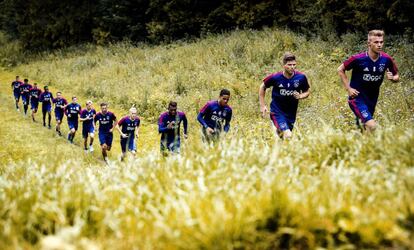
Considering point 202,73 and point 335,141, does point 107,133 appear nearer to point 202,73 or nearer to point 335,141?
point 202,73

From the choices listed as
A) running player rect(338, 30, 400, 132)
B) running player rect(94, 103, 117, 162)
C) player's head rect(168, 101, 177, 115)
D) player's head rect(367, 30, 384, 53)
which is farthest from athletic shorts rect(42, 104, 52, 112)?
player's head rect(367, 30, 384, 53)

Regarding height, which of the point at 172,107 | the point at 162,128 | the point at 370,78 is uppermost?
the point at 370,78

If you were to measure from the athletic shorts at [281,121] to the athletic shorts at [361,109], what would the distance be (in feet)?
4.38

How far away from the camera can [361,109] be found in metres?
7.23

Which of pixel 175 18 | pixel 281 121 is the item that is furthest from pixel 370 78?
pixel 175 18

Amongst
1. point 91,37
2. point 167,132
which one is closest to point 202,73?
point 167,132

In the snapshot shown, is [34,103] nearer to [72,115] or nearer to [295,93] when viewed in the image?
[72,115]

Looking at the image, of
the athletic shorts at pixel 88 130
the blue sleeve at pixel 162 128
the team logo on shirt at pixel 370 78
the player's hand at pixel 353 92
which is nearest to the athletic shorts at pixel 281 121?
the player's hand at pixel 353 92

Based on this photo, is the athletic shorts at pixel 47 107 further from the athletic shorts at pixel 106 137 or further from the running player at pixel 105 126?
the athletic shorts at pixel 106 137

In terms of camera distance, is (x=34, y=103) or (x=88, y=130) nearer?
(x=88, y=130)

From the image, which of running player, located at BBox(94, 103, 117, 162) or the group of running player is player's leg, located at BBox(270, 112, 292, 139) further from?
running player, located at BBox(94, 103, 117, 162)

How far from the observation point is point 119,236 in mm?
3381

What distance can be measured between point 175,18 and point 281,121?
27409mm

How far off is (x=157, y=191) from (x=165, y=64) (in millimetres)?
22598
